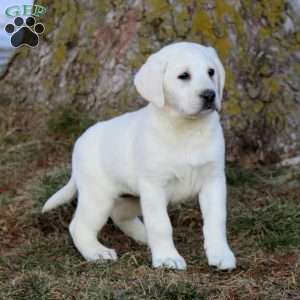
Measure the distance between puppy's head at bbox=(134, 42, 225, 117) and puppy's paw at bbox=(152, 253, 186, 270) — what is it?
0.78 metres

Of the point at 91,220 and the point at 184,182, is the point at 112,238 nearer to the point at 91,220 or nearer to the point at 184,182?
the point at 91,220

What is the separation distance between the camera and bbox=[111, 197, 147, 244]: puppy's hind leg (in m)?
4.83

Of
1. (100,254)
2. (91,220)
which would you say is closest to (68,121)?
(91,220)

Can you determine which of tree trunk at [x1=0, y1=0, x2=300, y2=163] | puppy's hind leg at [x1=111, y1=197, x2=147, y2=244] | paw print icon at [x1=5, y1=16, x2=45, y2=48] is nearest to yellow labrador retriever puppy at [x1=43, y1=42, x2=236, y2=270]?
puppy's hind leg at [x1=111, y1=197, x2=147, y2=244]

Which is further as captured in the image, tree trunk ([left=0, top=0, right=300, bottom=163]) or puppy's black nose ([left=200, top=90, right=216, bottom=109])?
tree trunk ([left=0, top=0, right=300, bottom=163])

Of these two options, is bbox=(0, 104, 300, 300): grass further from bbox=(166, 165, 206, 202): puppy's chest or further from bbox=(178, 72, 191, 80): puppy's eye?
bbox=(178, 72, 191, 80): puppy's eye

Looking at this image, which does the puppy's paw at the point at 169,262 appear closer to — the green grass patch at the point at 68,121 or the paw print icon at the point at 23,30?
the green grass patch at the point at 68,121

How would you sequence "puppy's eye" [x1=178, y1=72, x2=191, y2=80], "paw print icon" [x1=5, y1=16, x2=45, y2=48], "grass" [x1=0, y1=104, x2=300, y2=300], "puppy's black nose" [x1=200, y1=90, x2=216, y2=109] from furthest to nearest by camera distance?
"paw print icon" [x1=5, y1=16, x2=45, y2=48], "puppy's eye" [x1=178, y1=72, x2=191, y2=80], "puppy's black nose" [x1=200, y1=90, x2=216, y2=109], "grass" [x1=0, y1=104, x2=300, y2=300]

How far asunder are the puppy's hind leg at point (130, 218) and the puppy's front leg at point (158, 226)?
56cm

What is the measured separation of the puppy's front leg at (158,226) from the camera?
13.8 ft

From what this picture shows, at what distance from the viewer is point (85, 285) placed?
13.1 feet

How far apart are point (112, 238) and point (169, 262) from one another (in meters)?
0.95

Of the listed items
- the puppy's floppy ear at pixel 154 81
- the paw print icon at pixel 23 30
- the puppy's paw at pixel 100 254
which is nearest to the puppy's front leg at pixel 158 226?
the puppy's paw at pixel 100 254

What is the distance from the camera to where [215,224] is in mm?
4242
